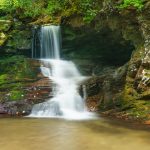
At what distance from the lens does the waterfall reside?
12789 millimetres

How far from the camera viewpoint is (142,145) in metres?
8.68

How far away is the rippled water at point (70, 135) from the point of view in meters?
8.62

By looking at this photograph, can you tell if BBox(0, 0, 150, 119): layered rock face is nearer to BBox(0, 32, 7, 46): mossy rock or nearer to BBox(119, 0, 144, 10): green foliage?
BBox(0, 32, 7, 46): mossy rock

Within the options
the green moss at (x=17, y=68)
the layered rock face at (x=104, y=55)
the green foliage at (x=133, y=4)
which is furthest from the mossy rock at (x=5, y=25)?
the green foliage at (x=133, y=4)

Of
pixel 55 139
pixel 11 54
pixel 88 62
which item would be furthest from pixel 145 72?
pixel 11 54

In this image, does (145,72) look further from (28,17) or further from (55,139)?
(28,17)

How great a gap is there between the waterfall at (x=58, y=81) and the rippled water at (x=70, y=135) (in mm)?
1303

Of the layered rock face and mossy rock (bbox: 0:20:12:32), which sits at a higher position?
mossy rock (bbox: 0:20:12:32)

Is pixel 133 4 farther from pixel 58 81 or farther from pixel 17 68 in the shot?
pixel 17 68

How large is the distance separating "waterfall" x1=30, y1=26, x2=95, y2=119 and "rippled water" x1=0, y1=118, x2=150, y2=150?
51.3 inches

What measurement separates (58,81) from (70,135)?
5870mm

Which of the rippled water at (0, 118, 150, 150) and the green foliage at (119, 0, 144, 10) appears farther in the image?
the green foliage at (119, 0, 144, 10)

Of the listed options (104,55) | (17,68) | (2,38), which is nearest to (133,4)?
(104,55)

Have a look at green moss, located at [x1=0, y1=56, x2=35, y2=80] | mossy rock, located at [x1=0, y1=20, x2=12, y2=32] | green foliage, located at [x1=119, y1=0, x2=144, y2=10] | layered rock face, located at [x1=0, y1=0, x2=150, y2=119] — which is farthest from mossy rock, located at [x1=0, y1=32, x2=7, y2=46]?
green foliage, located at [x1=119, y1=0, x2=144, y2=10]
